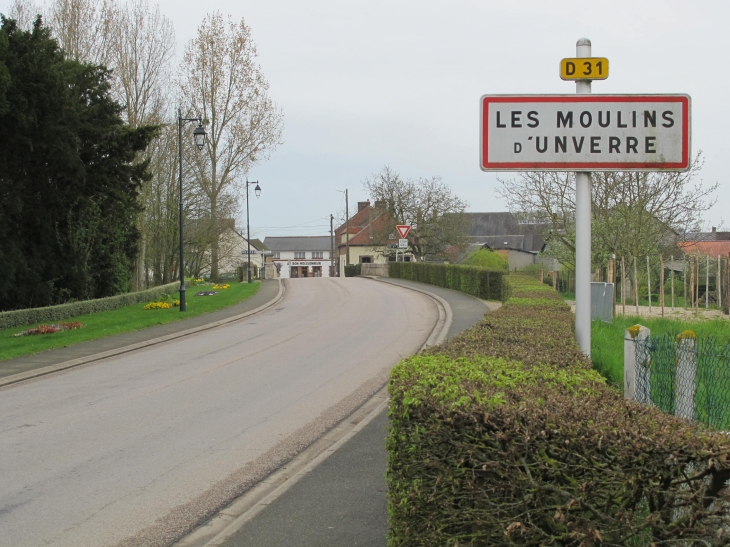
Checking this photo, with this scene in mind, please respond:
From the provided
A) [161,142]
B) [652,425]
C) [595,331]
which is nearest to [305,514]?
[652,425]

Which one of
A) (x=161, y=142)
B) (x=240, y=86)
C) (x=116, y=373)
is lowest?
(x=116, y=373)

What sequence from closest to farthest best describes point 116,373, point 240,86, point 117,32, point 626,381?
point 626,381
point 116,373
point 117,32
point 240,86

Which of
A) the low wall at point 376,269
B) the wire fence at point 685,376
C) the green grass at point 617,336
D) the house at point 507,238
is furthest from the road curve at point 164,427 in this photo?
the house at point 507,238

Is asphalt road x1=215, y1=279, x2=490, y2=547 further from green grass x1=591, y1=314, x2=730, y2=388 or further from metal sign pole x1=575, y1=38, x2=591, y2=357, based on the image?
green grass x1=591, y1=314, x2=730, y2=388

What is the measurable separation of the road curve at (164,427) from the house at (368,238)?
41.4 m

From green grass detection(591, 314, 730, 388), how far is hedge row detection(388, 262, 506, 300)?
995 centimetres

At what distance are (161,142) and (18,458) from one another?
35969mm

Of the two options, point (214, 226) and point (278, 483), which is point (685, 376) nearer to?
point (278, 483)

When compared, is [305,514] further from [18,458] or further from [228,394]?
[228,394]

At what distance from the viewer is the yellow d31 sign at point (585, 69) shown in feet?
15.9

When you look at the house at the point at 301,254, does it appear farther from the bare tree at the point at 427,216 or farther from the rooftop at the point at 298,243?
the bare tree at the point at 427,216

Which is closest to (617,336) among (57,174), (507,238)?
(57,174)

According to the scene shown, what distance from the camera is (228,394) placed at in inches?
433

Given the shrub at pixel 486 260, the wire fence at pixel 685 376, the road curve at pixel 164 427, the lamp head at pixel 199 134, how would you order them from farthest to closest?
the shrub at pixel 486 260
the lamp head at pixel 199 134
the road curve at pixel 164 427
the wire fence at pixel 685 376
